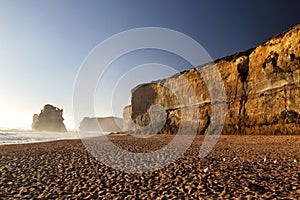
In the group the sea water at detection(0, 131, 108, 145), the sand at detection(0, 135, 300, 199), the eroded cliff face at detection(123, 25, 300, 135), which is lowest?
the sand at detection(0, 135, 300, 199)

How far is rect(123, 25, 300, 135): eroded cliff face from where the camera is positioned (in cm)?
2923

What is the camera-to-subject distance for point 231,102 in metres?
39.3

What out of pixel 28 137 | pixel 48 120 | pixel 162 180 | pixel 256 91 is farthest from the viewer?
pixel 48 120

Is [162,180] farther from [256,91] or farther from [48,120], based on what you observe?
[48,120]

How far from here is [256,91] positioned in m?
35.0

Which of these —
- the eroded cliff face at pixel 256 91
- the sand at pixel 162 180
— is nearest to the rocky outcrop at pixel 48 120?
the eroded cliff face at pixel 256 91

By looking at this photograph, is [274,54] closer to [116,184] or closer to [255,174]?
[255,174]

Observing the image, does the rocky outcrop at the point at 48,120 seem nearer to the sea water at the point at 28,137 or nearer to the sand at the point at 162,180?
the sea water at the point at 28,137

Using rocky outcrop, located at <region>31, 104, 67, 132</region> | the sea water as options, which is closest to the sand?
the sea water

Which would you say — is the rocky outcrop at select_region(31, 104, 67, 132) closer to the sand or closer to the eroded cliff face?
the eroded cliff face

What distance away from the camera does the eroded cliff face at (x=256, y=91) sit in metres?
29.2

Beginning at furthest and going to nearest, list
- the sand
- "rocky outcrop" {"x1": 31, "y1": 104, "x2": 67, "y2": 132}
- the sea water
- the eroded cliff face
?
1. "rocky outcrop" {"x1": 31, "y1": 104, "x2": 67, "y2": 132}
2. the sea water
3. the eroded cliff face
4. the sand

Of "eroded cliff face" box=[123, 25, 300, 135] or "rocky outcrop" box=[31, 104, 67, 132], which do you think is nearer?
"eroded cliff face" box=[123, 25, 300, 135]

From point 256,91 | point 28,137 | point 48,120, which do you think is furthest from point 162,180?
point 48,120
